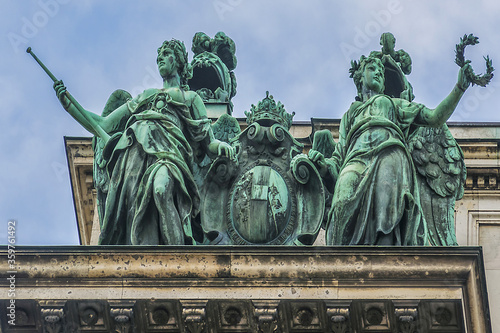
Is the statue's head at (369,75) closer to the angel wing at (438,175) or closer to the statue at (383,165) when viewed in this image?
the statue at (383,165)

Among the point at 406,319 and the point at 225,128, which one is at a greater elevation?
the point at 225,128

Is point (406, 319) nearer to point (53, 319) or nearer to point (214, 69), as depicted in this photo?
point (53, 319)

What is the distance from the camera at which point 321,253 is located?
18953 mm

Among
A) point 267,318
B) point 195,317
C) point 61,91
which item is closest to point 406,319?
point 267,318

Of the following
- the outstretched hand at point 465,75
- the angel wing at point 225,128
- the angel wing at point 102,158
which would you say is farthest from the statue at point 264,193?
the outstretched hand at point 465,75

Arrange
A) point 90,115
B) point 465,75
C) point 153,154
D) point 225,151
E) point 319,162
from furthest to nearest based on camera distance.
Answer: point 90,115, point 319,162, point 225,151, point 465,75, point 153,154

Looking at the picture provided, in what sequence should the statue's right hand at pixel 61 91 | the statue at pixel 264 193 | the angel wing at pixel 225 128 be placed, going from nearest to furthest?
the statue at pixel 264 193, the statue's right hand at pixel 61 91, the angel wing at pixel 225 128

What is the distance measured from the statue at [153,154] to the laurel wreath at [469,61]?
10.4 feet

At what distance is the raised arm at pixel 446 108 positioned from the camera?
69.5 ft

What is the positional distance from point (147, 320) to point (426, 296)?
10.4 ft

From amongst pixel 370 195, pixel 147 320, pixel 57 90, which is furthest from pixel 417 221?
pixel 57 90

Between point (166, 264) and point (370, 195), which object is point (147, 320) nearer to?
point (166, 264)

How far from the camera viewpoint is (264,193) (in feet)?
69.5

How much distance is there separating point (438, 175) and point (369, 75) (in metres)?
1.75
